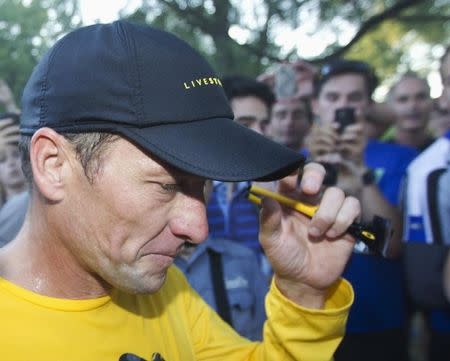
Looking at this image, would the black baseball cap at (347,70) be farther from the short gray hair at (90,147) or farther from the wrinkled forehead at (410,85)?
the short gray hair at (90,147)

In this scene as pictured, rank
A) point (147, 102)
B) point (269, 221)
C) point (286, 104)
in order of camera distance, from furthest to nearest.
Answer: point (286, 104), point (269, 221), point (147, 102)

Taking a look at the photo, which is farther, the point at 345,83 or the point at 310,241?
the point at 345,83

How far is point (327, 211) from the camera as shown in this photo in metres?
1.49

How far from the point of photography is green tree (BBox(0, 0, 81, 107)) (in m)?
6.74

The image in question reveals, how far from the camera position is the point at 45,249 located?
4.16 feet

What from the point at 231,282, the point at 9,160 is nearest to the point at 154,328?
the point at 231,282

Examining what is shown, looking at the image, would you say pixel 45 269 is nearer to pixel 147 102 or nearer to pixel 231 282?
pixel 147 102

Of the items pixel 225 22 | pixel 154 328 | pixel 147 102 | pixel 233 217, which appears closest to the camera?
pixel 147 102

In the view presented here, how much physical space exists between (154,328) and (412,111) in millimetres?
3606

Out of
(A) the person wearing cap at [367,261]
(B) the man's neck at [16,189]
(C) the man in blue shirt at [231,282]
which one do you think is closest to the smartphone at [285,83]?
(A) the person wearing cap at [367,261]

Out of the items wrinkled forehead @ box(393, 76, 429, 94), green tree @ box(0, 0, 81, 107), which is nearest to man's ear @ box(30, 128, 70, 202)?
wrinkled forehead @ box(393, 76, 429, 94)

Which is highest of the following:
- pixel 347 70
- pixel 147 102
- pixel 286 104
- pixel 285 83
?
pixel 147 102

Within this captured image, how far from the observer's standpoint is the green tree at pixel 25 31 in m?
6.74

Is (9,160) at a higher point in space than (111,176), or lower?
lower
